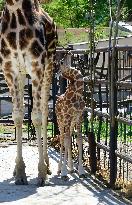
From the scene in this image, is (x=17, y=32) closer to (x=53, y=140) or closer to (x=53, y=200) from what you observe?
(x=53, y=200)

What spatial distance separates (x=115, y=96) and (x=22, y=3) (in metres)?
1.76

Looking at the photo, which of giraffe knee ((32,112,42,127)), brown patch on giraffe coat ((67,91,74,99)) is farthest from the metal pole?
giraffe knee ((32,112,42,127))

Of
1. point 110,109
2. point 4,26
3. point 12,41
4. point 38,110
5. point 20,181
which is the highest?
point 4,26

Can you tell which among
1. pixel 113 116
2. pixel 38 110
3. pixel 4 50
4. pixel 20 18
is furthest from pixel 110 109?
pixel 20 18

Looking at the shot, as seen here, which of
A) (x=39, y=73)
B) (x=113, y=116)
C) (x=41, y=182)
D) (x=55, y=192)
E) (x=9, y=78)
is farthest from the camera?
(x=9, y=78)

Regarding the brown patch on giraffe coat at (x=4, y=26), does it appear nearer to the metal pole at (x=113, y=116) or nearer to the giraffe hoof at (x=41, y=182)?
the metal pole at (x=113, y=116)

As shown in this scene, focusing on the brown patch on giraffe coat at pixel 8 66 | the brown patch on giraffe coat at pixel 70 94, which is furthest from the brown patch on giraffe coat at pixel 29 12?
the brown patch on giraffe coat at pixel 70 94

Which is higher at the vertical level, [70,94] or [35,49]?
[35,49]

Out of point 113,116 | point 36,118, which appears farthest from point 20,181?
point 113,116

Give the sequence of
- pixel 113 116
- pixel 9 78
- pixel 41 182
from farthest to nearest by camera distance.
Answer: pixel 9 78 < pixel 41 182 < pixel 113 116

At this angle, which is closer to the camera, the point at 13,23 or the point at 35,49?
the point at 35,49

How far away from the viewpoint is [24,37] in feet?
25.8

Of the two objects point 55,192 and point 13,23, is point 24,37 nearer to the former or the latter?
point 13,23

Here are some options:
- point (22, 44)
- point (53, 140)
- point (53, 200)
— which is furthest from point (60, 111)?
point (53, 140)
